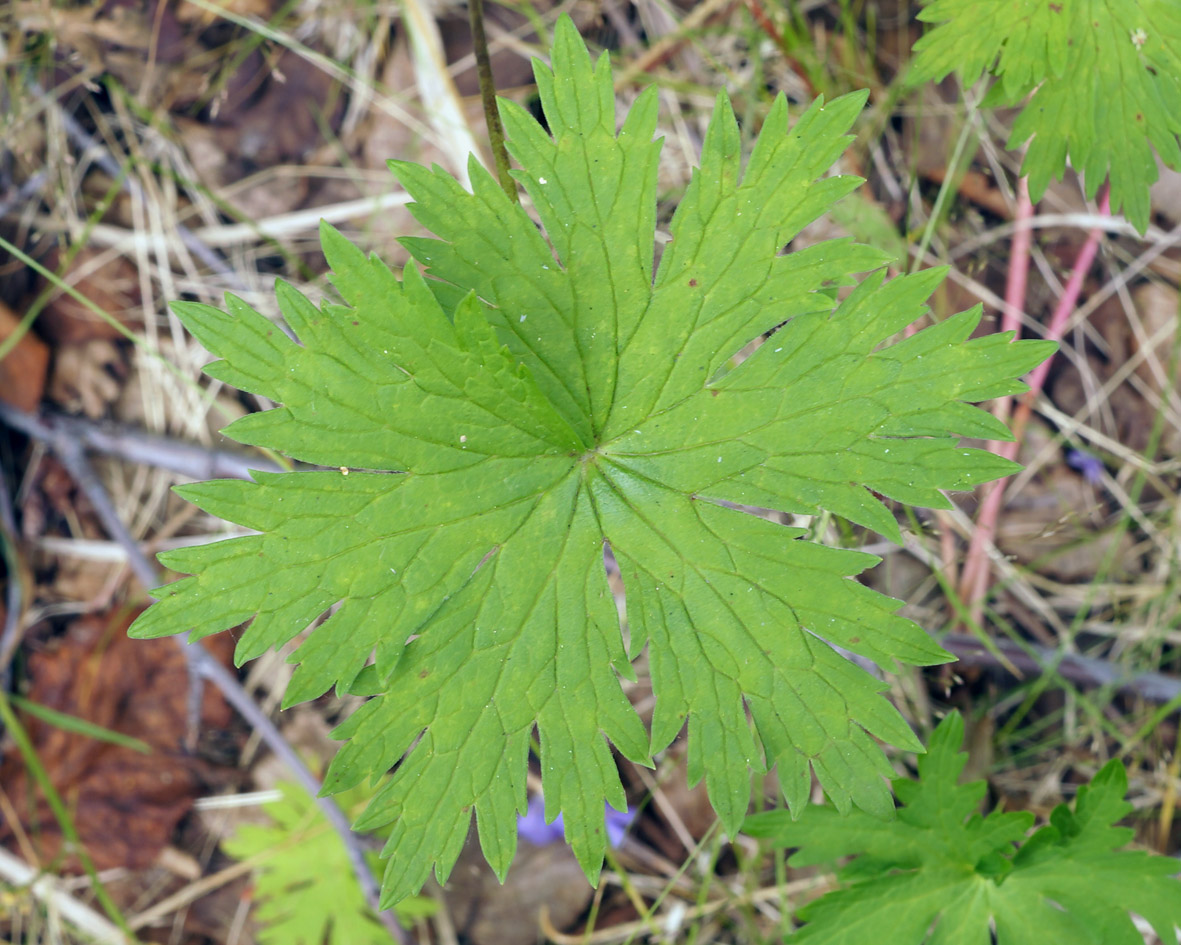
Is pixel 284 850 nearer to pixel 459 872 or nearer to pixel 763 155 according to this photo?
pixel 459 872

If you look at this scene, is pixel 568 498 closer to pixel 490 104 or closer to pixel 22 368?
pixel 490 104

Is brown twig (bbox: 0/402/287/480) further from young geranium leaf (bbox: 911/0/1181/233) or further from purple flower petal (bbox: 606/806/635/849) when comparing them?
young geranium leaf (bbox: 911/0/1181/233)

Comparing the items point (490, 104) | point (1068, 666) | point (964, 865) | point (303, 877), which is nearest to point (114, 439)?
point (303, 877)

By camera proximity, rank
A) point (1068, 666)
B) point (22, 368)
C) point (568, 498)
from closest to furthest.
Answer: point (568, 498)
point (1068, 666)
point (22, 368)

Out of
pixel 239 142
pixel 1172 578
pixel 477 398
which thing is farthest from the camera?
pixel 239 142

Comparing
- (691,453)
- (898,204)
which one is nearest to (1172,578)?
(898,204)

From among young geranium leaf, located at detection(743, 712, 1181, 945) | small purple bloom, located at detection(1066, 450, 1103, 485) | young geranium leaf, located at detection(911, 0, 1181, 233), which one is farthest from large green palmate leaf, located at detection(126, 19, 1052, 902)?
small purple bloom, located at detection(1066, 450, 1103, 485)

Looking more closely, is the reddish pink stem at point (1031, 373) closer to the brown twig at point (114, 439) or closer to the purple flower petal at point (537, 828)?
the purple flower petal at point (537, 828)
